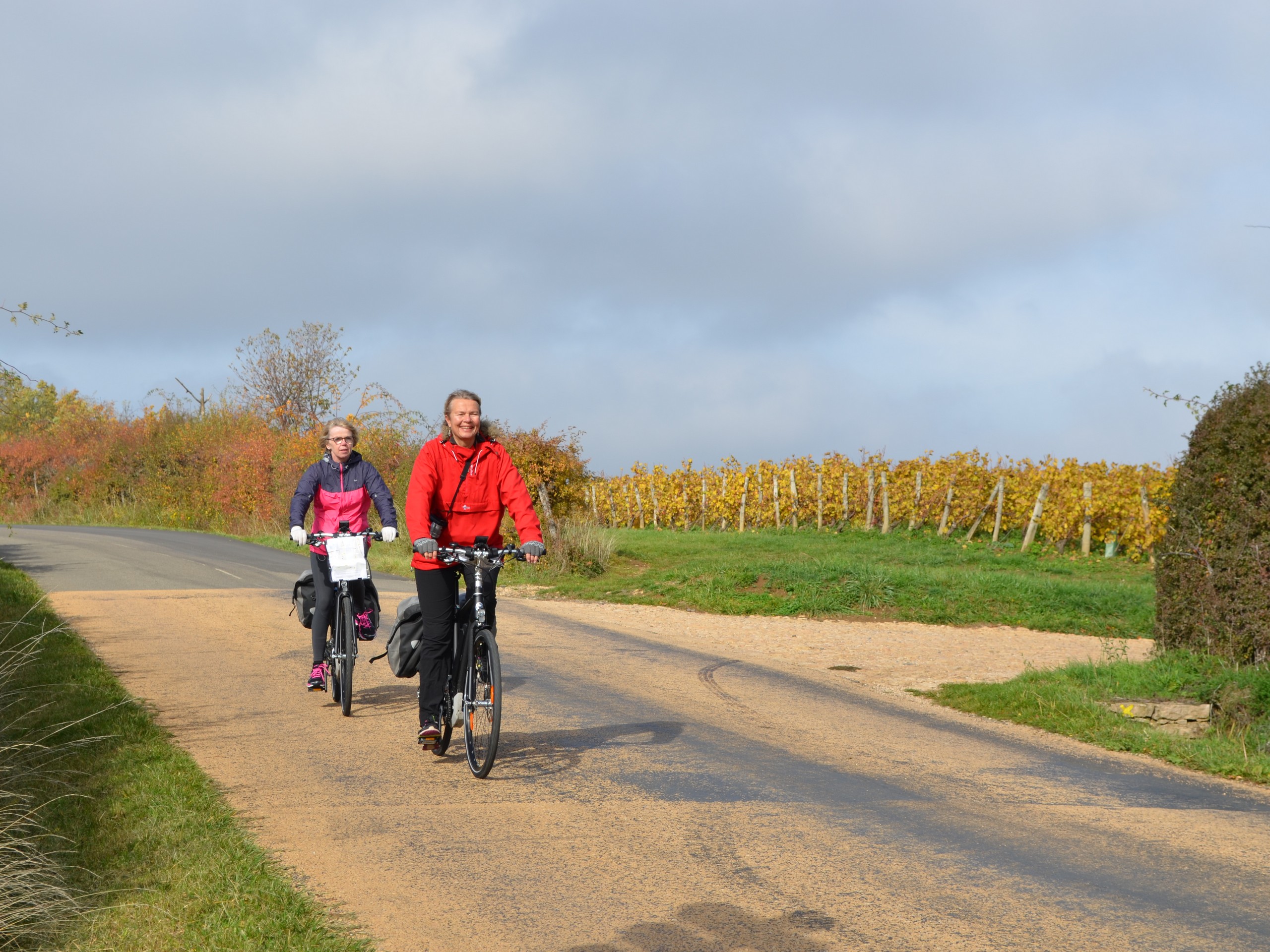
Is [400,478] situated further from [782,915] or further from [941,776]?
[782,915]

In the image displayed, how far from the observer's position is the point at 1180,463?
33.5ft

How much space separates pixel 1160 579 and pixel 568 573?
41.5 ft

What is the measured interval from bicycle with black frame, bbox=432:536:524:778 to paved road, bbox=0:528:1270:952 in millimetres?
246

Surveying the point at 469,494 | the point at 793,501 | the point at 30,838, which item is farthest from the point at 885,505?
the point at 30,838

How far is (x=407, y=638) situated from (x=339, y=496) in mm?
1779

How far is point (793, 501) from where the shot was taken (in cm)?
3525

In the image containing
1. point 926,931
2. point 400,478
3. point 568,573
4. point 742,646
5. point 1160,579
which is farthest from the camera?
point 400,478

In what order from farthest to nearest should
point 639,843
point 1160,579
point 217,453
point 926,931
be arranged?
point 217,453, point 1160,579, point 639,843, point 926,931

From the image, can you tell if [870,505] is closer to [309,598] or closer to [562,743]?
[309,598]

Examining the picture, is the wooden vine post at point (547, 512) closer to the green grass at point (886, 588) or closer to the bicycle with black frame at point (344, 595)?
the green grass at point (886, 588)

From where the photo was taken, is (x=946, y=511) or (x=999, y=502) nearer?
(x=999, y=502)

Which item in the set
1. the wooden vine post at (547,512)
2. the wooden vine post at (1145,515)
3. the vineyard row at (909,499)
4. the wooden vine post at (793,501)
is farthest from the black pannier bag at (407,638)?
the wooden vine post at (793,501)

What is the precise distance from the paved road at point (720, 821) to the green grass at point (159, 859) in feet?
0.73

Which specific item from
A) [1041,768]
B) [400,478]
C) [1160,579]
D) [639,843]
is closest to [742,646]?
[1160,579]
